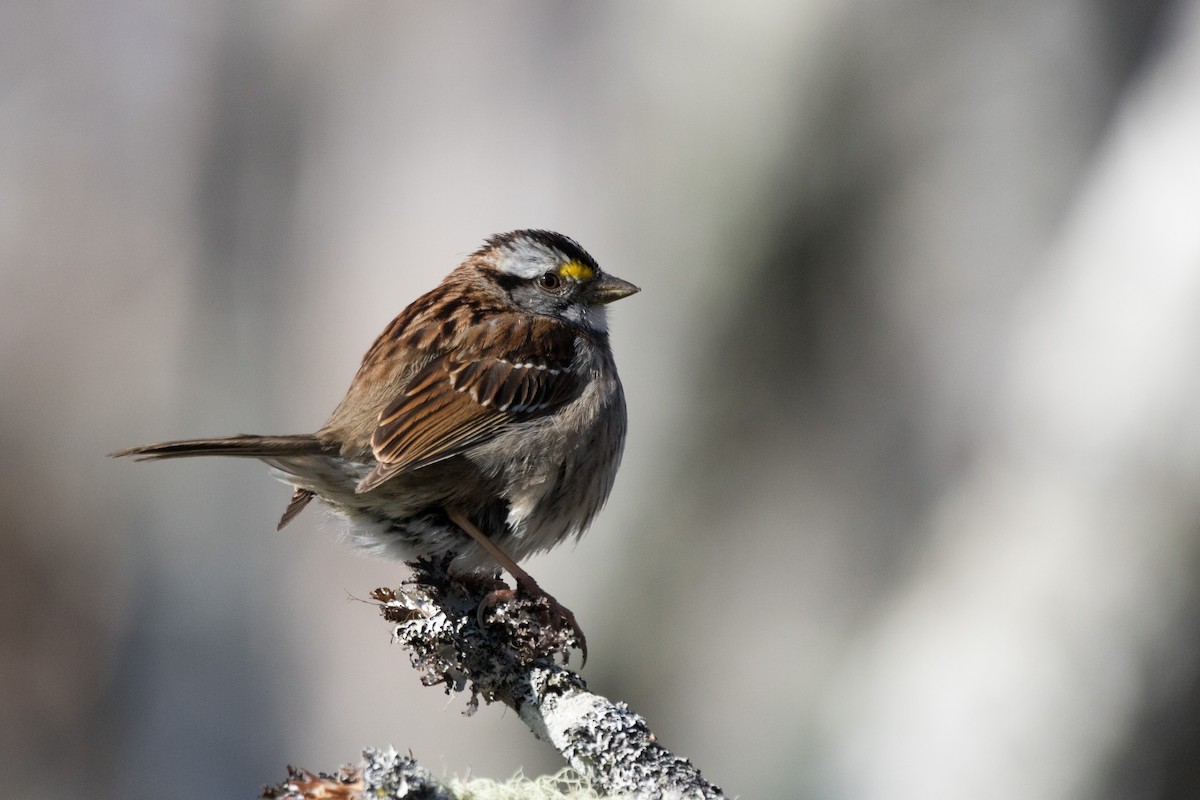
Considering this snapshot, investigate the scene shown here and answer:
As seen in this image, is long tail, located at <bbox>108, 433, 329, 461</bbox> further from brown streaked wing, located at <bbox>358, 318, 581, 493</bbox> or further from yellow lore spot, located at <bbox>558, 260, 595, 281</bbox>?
yellow lore spot, located at <bbox>558, 260, 595, 281</bbox>

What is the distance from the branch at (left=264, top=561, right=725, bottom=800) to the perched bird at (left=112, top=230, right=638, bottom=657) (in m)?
0.47

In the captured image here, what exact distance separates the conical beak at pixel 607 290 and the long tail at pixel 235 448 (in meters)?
0.95

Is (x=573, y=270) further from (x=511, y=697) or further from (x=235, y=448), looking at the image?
(x=511, y=697)

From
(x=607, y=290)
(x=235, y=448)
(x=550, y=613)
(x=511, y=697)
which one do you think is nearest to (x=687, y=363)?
(x=607, y=290)

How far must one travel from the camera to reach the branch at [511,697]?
4.39 feet

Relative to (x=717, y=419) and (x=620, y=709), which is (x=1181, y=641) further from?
(x=620, y=709)

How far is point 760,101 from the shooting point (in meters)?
5.12

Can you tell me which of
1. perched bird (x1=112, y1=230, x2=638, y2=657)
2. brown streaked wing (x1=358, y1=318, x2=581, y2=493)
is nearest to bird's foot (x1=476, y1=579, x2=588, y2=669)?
perched bird (x1=112, y1=230, x2=638, y2=657)

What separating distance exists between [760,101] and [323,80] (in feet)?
8.46

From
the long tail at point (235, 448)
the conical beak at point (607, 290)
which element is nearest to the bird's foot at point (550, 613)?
the long tail at point (235, 448)

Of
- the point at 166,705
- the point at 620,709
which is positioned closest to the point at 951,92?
the point at 620,709

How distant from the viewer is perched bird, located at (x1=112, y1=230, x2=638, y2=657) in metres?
2.65

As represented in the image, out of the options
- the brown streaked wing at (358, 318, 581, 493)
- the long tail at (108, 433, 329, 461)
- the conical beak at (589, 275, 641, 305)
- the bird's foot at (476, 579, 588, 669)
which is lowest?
the bird's foot at (476, 579, 588, 669)

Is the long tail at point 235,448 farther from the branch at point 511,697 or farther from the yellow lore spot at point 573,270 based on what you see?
the yellow lore spot at point 573,270
